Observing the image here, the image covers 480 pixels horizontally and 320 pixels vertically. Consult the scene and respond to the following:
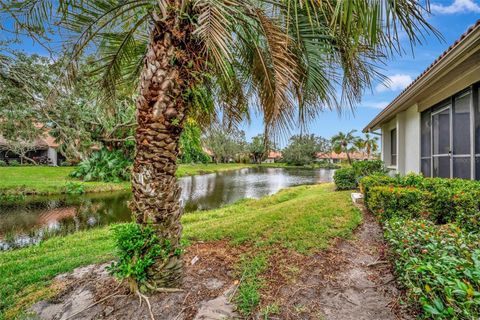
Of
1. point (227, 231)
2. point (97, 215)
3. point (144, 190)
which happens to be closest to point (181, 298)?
point (144, 190)

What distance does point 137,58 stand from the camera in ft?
13.6

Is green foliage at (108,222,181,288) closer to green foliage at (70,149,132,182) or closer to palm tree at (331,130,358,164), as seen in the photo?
green foliage at (70,149,132,182)

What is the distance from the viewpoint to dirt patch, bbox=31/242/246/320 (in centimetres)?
252

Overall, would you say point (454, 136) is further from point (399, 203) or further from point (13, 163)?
point (13, 163)

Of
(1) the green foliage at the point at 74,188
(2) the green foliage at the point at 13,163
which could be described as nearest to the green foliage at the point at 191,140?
(1) the green foliage at the point at 74,188

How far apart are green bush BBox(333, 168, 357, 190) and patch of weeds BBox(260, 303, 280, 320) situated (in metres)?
8.75

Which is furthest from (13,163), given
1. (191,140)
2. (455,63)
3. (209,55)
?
(455,63)

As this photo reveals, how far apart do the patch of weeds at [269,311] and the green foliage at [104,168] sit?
687 inches

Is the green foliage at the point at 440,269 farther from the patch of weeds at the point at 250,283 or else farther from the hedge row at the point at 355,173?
the hedge row at the point at 355,173

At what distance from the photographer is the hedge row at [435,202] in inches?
137

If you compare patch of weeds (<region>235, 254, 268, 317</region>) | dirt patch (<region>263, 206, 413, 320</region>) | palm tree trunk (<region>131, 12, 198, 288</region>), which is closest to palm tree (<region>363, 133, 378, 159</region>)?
dirt patch (<region>263, 206, 413, 320</region>)

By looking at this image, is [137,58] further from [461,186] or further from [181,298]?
[461,186]

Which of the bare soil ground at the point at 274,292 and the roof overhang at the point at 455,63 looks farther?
the roof overhang at the point at 455,63

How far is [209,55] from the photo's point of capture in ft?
9.05
